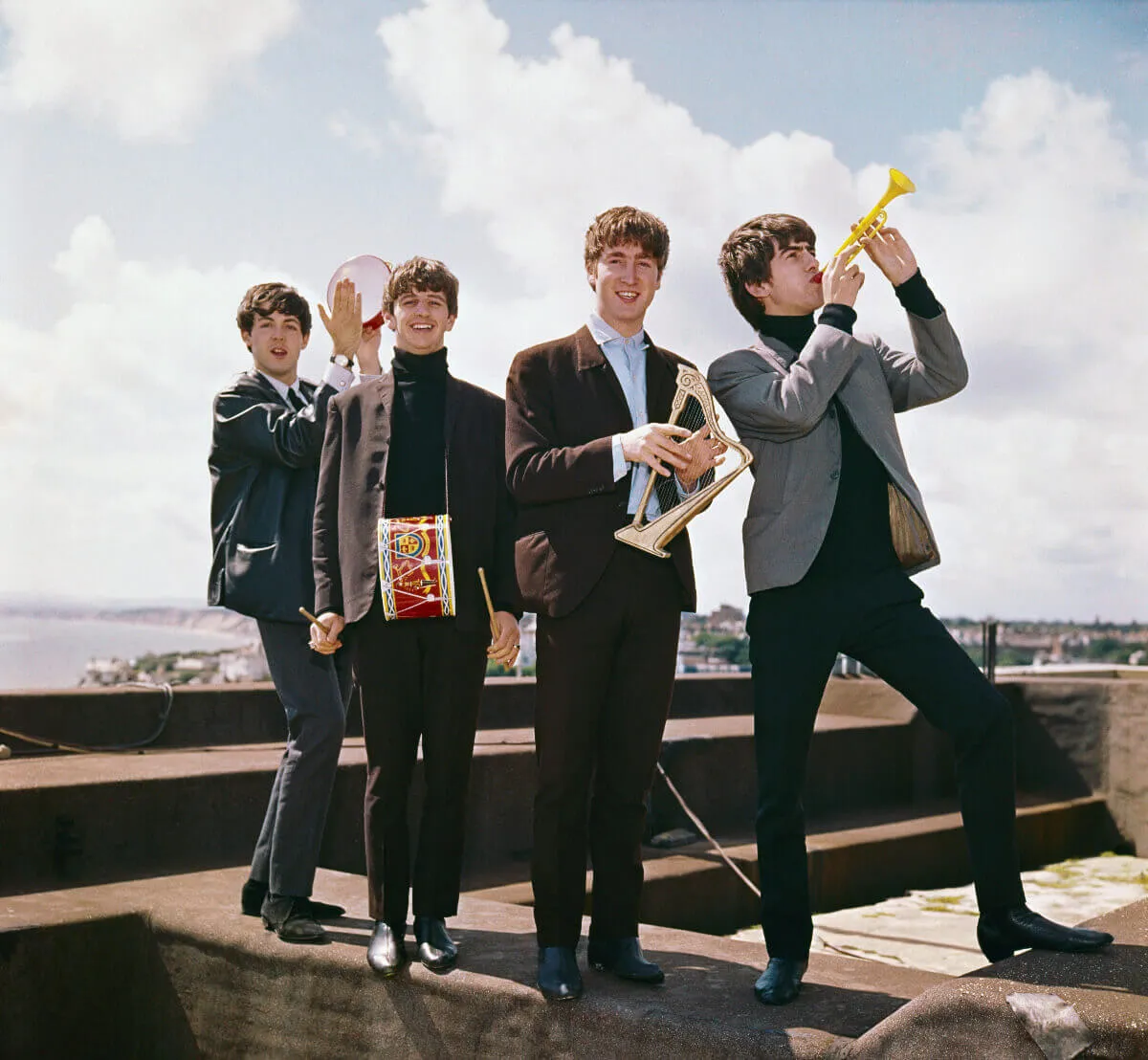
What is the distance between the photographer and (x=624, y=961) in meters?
3.29

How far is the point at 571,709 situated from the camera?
3.20 meters

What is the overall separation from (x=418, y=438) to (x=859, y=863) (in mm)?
4603

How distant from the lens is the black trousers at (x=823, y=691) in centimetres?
308

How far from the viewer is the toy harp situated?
10.2ft

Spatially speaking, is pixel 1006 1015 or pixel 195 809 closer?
pixel 1006 1015

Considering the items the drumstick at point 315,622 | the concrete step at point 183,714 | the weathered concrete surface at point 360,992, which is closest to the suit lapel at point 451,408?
the drumstick at point 315,622

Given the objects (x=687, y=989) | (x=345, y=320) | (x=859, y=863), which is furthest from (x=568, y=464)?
(x=859, y=863)

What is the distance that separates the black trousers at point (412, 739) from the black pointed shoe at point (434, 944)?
0.04m

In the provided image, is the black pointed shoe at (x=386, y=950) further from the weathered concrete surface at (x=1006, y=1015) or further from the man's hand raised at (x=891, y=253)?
the man's hand raised at (x=891, y=253)

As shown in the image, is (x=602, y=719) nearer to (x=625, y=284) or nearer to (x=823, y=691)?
(x=823, y=691)

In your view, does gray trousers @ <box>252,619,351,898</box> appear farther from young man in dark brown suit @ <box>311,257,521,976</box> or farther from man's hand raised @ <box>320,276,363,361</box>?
man's hand raised @ <box>320,276,363,361</box>

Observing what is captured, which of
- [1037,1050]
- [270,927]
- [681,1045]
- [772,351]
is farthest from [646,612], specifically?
[270,927]

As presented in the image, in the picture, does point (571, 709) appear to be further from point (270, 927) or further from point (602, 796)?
point (270, 927)

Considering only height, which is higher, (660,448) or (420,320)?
(420,320)
